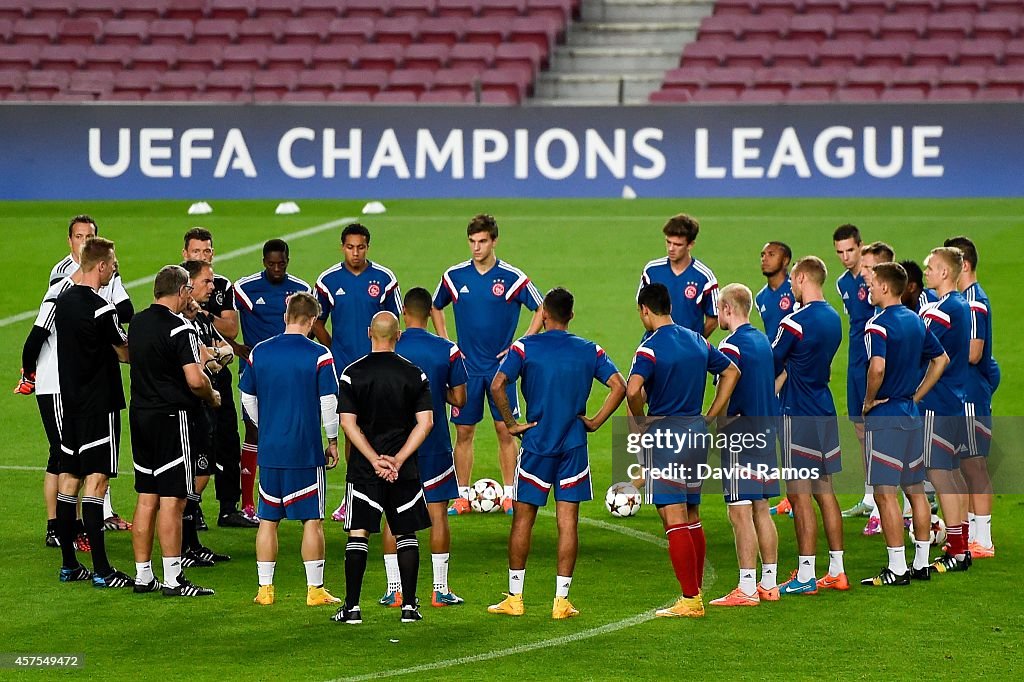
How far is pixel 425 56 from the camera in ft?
99.3

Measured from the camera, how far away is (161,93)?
29.8 meters

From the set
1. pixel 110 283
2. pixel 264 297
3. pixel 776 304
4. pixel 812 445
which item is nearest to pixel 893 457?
pixel 812 445

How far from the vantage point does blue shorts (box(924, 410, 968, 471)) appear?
10.3 m

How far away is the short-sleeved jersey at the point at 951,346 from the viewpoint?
406 inches

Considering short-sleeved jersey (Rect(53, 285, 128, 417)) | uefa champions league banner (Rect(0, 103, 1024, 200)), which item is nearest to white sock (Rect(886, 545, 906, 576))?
short-sleeved jersey (Rect(53, 285, 128, 417))

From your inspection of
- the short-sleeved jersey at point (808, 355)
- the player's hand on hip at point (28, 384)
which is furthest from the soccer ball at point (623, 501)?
the player's hand on hip at point (28, 384)

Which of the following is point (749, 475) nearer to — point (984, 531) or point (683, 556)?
point (683, 556)

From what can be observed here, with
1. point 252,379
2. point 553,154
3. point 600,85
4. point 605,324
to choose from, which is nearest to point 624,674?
point 252,379

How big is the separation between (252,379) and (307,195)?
17.1m

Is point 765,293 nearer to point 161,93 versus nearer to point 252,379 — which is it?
point 252,379

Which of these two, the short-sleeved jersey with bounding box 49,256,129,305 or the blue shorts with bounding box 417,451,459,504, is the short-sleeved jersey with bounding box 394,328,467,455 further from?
the short-sleeved jersey with bounding box 49,256,129,305

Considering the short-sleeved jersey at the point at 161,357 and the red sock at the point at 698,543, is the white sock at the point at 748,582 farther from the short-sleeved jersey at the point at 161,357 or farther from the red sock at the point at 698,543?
the short-sleeved jersey at the point at 161,357

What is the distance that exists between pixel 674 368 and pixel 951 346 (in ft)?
8.00

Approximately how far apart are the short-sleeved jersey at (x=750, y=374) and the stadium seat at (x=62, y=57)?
2418cm
